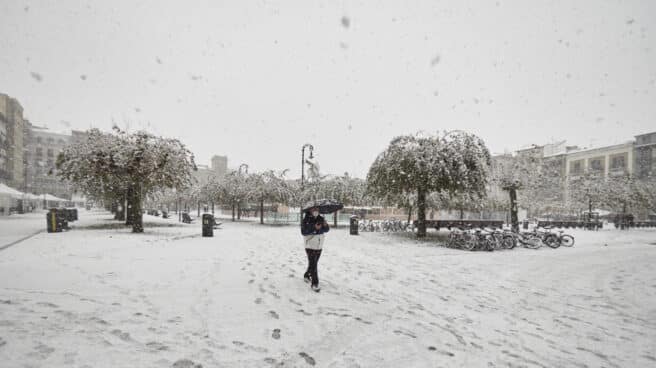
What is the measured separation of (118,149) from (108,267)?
34.5 feet

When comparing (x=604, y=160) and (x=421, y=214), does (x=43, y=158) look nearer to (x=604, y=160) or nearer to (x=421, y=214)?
(x=421, y=214)

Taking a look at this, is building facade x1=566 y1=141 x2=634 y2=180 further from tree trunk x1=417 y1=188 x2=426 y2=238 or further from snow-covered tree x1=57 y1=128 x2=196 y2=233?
snow-covered tree x1=57 y1=128 x2=196 y2=233

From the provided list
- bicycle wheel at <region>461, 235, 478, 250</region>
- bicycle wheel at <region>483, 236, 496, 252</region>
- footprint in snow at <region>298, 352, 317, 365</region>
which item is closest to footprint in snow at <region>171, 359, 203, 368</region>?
footprint in snow at <region>298, 352, 317, 365</region>

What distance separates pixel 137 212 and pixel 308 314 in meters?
16.2

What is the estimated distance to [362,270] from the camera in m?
8.92

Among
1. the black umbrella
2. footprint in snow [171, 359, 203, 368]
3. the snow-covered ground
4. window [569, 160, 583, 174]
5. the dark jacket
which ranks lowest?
the snow-covered ground

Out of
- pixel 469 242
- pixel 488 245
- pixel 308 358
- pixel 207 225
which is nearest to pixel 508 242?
pixel 488 245

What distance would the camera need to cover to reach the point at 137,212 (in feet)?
58.0

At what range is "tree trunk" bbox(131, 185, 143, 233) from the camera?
17.3 metres

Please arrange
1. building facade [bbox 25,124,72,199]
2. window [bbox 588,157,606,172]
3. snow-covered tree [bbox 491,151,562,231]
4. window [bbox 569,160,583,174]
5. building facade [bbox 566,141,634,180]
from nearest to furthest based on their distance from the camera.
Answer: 1. snow-covered tree [bbox 491,151,562,231]
2. building facade [bbox 566,141,634,180]
3. window [bbox 588,157,606,172]
4. window [bbox 569,160,583,174]
5. building facade [bbox 25,124,72,199]

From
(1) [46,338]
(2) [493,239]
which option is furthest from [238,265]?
(2) [493,239]

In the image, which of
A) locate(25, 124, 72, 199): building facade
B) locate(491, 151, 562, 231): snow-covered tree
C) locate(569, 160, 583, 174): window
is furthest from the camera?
locate(25, 124, 72, 199): building facade

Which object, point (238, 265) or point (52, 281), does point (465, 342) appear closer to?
point (238, 265)

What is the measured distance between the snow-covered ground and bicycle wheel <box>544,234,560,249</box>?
6221 millimetres
